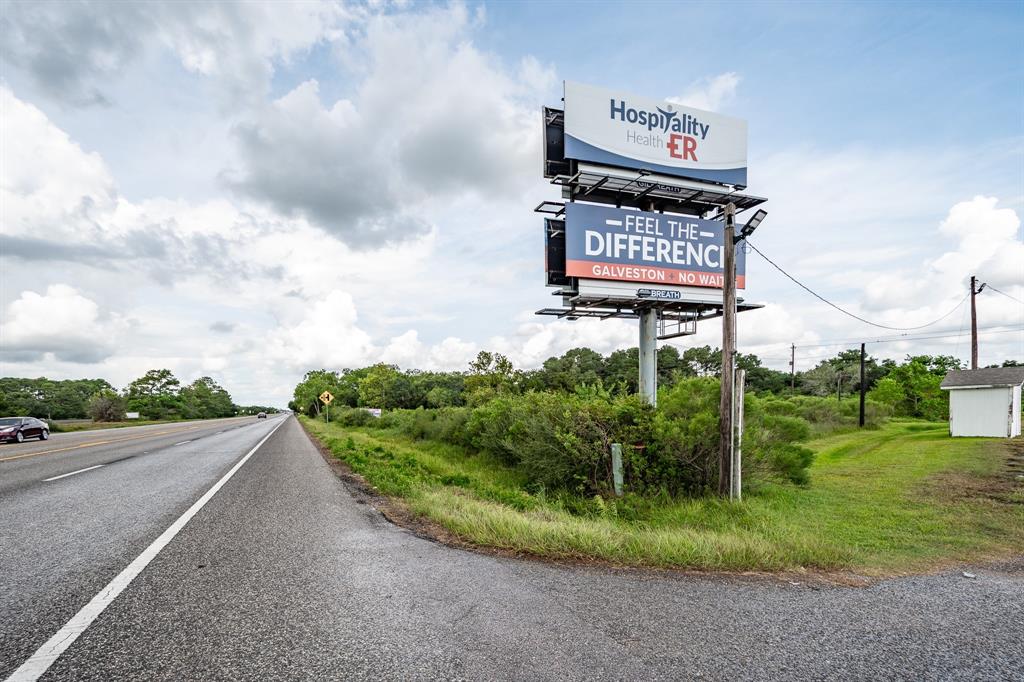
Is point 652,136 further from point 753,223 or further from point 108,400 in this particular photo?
point 108,400

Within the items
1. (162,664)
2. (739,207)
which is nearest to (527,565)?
(162,664)

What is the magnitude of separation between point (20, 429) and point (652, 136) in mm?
29975

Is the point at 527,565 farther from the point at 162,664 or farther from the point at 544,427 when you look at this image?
the point at 544,427

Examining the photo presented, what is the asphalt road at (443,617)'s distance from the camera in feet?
10.8

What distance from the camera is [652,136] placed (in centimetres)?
1873

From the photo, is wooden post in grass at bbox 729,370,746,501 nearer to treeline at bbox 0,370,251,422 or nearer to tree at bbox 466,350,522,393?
tree at bbox 466,350,522,393

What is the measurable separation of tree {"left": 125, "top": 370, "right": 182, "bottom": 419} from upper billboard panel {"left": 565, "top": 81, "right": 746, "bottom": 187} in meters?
116

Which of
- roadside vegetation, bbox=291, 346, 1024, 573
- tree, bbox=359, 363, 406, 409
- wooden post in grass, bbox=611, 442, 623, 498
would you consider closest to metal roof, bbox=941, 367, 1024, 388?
roadside vegetation, bbox=291, 346, 1024, 573

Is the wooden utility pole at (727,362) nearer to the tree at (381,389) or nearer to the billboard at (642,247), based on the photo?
the billboard at (642,247)

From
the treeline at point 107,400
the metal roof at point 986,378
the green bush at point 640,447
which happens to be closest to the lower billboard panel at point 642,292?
the green bush at point 640,447

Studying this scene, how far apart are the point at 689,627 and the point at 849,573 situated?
2.76 meters

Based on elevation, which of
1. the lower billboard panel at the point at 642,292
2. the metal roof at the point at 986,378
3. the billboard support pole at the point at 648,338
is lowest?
the metal roof at the point at 986,378

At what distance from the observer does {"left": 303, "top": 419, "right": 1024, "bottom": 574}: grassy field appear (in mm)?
5824

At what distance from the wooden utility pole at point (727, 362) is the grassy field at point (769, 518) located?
65 centimetres
